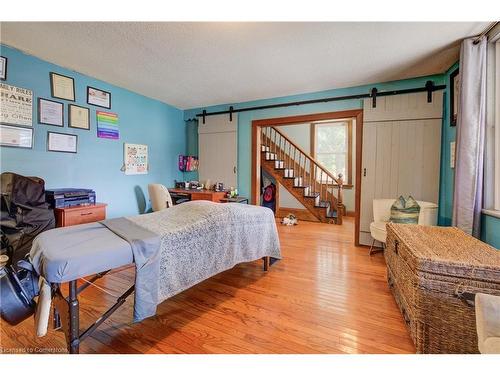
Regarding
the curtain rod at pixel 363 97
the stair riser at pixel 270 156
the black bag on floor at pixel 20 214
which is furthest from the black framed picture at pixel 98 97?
the stair riser at pixel 270 156

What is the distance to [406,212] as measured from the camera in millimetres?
2832

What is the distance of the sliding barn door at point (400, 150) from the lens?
3092mm

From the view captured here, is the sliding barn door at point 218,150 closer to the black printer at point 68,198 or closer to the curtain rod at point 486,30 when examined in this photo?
the black printer at point 68,198

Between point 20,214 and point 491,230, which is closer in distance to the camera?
point 491,230

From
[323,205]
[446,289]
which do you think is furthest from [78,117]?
[323,205]

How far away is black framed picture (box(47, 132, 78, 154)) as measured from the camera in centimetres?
281

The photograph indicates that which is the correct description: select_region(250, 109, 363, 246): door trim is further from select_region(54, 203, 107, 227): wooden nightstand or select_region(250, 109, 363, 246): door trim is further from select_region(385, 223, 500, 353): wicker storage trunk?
select_region(54, 203, 107, 227): wooden nightstand

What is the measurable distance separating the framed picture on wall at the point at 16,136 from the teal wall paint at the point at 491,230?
15.4ft

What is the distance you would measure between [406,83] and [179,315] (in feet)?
12.8

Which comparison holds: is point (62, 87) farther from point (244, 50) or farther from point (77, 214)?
point (244, 50)

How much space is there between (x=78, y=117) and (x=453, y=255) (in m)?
4.16

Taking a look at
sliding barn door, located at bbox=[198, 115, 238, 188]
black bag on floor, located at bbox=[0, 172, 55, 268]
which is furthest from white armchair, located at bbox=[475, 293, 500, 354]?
sliding barn door, located at bbox=[198, 115, 238, 188]

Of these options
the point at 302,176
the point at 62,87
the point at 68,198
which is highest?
the point at 62,87
